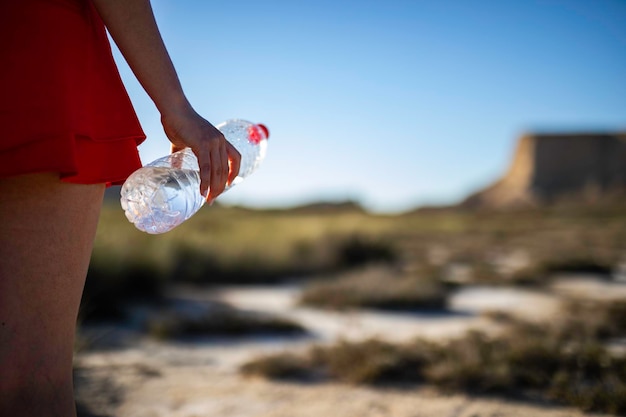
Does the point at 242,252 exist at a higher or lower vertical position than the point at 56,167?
lower

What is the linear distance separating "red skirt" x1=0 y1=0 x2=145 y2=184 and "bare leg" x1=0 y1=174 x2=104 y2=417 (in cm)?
6

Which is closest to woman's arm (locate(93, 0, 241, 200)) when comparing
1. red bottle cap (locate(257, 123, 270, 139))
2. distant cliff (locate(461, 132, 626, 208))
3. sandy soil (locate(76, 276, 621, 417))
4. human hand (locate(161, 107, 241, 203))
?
human hand (locate(161, 107, 241, 203))

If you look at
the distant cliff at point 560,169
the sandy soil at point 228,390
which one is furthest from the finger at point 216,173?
the distant cliff at point 560,169

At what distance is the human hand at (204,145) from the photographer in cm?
128

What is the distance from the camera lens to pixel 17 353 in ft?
3.58

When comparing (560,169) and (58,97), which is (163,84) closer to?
(58,97)

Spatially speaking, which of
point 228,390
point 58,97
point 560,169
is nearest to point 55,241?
point 58,97

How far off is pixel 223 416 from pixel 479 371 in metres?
1.58

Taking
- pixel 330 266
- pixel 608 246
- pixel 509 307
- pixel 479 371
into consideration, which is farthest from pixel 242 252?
pixel 608 246

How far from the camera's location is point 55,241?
1.13 metres

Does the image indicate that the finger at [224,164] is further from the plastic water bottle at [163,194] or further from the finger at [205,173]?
the plastic water bottle at [163,194]

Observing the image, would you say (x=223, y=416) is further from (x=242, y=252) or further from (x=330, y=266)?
(x=330, y=266)

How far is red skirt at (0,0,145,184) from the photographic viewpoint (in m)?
1.05

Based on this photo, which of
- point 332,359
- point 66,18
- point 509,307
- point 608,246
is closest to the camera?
point 66,18
